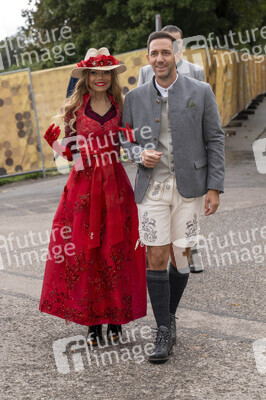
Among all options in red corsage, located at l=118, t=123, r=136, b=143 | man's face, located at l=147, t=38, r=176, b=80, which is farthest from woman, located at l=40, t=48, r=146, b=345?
man's face, located at l=147, t=38, r=176, b=80

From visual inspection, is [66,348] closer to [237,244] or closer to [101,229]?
[101,229]

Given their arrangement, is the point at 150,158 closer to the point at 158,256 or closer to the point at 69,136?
the point at 158,256

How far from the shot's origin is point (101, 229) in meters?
4.36

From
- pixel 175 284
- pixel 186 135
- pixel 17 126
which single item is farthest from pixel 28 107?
pixel 186 135

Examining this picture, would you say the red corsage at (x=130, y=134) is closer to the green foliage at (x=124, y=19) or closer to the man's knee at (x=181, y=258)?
the man's knee at (x=181, y=258)

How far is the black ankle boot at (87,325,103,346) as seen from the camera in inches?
174

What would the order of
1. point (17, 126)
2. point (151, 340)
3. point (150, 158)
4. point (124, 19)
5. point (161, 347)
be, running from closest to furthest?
point (150, 158) → point (161, 347) → point (151, 340) → point (17, 126) → point (124, 19)

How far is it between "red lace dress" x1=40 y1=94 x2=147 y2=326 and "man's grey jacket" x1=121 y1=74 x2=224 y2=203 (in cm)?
24

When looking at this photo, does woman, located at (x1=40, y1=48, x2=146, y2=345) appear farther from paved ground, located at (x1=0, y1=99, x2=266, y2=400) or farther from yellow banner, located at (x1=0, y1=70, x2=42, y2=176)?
yellow banner, located at (x1=0, y1=70, x2=42, y2=176)

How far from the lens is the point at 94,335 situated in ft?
14.6

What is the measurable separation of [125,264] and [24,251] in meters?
3.15

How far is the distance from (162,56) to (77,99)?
2.25 feet

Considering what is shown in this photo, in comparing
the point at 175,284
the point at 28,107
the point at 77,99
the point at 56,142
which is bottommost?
the point at 28,107

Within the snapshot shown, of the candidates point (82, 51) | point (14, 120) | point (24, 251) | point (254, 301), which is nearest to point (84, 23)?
point (82, 51)
